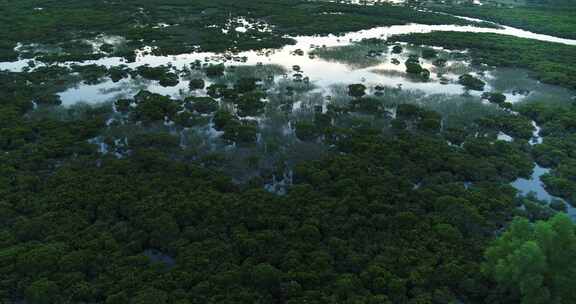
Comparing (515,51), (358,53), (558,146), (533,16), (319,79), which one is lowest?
(558,146)

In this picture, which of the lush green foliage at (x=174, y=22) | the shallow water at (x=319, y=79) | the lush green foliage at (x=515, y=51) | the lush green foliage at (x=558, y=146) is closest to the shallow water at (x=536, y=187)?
the lush green foliage at (x=558, y=146)

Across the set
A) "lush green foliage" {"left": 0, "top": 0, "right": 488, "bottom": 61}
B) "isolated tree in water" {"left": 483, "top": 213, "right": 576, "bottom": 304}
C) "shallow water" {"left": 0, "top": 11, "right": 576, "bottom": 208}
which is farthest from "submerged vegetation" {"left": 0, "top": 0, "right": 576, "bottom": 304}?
"lush green foliage" {"left": 0, "top": 0, "right": 488, "bottom": 61}

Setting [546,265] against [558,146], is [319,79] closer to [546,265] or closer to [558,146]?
[558,146]

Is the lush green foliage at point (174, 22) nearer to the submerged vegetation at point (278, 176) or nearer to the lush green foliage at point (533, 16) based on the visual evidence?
the submerged vegetation at point (278, 176)

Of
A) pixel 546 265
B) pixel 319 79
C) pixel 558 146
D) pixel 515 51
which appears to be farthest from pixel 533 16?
pixel 546 265

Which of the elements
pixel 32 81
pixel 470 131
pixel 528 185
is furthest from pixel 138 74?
pixel 528 185

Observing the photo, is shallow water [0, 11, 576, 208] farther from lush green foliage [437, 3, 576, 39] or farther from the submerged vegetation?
lush green foliage [437, 3, 576, 39]
